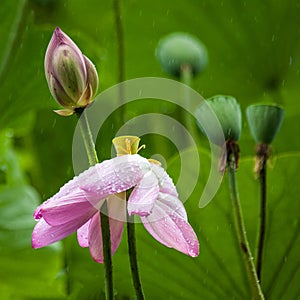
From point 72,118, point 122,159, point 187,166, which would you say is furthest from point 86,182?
point 72,118

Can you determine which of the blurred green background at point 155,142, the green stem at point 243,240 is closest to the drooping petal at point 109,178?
the green stem at point 243,240

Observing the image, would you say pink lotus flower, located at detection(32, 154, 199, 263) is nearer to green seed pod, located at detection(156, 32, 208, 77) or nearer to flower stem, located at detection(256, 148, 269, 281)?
flower stem, located at detection(256, 148, 269, 281)

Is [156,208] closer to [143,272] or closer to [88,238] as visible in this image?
[88,238]

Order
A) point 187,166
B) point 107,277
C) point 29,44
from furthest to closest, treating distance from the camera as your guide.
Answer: point 29,44 < point 187,166 < point 107,277

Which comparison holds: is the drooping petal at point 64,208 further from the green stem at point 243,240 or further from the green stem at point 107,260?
the green stem at point 243,240

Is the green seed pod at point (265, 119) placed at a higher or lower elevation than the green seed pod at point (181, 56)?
lower

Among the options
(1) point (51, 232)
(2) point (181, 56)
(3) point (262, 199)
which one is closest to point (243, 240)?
(3) point (262, 199)
